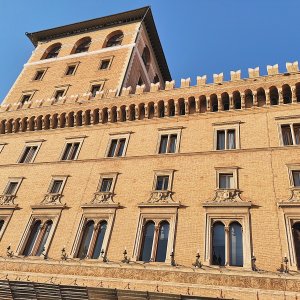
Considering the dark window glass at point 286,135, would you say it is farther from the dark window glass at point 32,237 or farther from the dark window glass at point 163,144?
the dark window glass at point 32,237

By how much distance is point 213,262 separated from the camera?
1045cm

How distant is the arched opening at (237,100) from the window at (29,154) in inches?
387

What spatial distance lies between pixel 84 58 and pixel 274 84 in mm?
13652

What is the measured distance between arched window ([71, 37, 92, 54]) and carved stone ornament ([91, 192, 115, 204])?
570 inches

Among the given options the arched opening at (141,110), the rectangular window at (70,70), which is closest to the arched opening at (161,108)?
the arched opening at (141,110)

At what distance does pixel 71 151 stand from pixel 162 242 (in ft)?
23.1

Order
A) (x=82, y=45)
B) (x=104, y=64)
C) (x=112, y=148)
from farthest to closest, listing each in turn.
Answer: (x=82, y=45) < (x=104, y=64) < (x=112, y=148)

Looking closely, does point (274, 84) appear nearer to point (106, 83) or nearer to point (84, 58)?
point (106, 83)

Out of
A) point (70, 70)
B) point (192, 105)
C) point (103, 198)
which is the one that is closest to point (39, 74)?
point (70, 70)

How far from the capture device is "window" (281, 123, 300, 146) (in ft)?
42.5

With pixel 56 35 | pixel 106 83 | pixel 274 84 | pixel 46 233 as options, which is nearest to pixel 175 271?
pixel 46 233

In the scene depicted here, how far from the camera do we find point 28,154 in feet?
56.1

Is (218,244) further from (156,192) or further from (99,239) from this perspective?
(99,239)

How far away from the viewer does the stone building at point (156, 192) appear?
1029 centimetres
